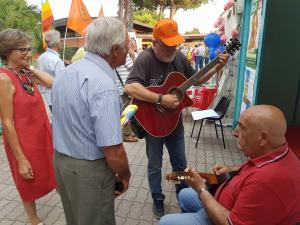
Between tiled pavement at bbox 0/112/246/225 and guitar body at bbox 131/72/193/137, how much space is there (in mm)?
915

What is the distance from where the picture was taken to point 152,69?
2.81 meters

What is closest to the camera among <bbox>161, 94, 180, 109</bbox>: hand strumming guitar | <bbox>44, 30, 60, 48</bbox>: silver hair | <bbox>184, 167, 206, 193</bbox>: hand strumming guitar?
<bbox>184, 167, 206, 193</bbox>: hand strumming guitar

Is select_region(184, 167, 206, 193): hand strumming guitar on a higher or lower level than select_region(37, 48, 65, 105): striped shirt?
lower

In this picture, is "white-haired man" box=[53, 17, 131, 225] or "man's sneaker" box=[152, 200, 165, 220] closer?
"white-haired man" box=[53, 17, 131, 225]

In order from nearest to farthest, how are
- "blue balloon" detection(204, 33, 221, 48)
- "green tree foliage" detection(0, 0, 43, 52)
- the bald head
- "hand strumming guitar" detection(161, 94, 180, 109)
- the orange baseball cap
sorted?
the bald head → the orange baseball cap → "hand strumming guitar" detection(161, 94, 180, 109) → "blue balloon" detection(204, 33, 221, 48) → "green tree foliage" detection(0, 0, 43, 52)

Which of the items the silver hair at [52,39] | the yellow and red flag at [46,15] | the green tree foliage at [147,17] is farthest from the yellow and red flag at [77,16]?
the green tree foliage at [147,17]

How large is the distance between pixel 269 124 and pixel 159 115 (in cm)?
145

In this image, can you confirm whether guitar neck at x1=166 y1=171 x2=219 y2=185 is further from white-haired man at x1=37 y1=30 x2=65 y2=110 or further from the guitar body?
white-haired man at x1=37 y1=30 x2=65 y2=110

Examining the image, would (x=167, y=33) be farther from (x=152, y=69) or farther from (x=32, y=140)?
(x=32, y=140)

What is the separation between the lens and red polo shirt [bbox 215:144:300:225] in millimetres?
1441

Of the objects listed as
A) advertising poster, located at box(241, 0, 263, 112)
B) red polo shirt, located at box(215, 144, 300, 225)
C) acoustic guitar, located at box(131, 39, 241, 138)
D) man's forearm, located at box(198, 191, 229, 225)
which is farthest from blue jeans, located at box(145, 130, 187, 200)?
advertising poster, located at box(241, 0, 263, 112)

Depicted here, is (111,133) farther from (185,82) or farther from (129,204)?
(129,204)

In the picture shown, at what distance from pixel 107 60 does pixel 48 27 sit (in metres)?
5.29

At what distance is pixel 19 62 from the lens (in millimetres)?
2391
